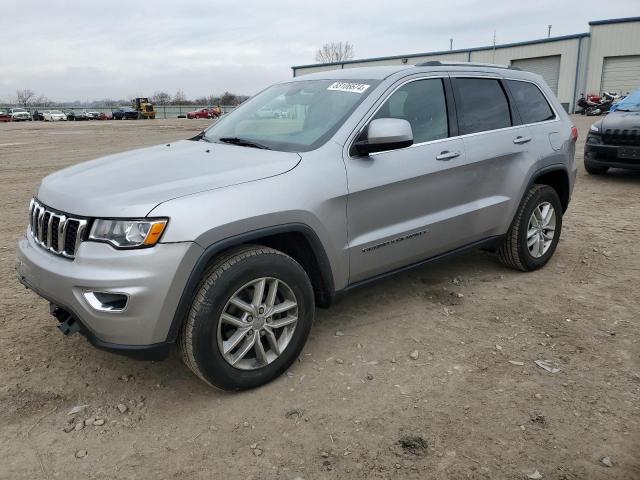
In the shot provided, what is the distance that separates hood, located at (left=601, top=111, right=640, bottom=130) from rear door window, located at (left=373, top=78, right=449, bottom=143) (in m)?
6.03

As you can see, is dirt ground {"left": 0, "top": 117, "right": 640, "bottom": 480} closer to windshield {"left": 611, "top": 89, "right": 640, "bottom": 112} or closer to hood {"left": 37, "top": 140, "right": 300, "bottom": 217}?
hood {"left": 37, "top": 140, "right": 300, "bottom": 217}

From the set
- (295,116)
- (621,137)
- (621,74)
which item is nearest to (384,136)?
(295,116)

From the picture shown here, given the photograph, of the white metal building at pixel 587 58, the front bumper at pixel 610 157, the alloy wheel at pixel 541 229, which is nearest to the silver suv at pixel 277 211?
the alloy wheel at pixel 541 229

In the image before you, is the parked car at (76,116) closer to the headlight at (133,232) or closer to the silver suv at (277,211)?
the silver suv at (277,211)

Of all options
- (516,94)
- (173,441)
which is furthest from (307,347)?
(516,94)

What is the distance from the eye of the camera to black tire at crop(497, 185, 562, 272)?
4504 millimetres

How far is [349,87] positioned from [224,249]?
1.57 meters

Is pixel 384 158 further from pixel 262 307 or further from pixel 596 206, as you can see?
pixel 596 206

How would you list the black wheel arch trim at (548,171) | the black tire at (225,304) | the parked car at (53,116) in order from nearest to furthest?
1. the black tire at (225,304)
2. the black wheel arch trim at (548,171)
3. the parked car at (53,116)

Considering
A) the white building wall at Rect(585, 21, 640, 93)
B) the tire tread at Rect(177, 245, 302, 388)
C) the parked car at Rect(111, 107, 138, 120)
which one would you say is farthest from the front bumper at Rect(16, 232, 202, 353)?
the parked car at Rect(111, 107, 138, 120)

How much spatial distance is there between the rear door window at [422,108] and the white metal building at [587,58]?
30186mm

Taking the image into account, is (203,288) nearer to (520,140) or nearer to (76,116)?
(520,140)

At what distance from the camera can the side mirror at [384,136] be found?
10.3ft

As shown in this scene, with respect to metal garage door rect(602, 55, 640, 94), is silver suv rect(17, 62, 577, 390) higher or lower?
lower
